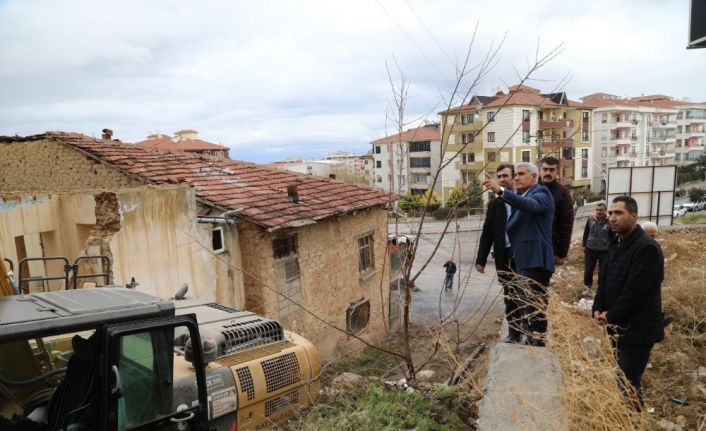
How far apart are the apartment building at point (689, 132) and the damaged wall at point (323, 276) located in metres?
73.4

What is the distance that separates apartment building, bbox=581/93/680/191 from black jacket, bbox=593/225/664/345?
54992mm

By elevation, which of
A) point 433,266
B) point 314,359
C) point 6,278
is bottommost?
point 433,266

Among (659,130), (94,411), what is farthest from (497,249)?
(659,130)

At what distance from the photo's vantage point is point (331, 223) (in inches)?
466

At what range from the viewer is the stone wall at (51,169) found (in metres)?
9.62

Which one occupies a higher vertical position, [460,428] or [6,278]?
[6,278]

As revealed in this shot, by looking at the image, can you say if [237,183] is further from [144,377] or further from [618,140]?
[618,140]

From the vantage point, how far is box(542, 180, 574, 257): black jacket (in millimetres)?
5242

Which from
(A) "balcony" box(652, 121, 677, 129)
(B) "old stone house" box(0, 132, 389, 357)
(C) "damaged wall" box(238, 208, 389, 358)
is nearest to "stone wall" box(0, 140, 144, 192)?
(B) "old stone house" box(0, 132, 389, 357)

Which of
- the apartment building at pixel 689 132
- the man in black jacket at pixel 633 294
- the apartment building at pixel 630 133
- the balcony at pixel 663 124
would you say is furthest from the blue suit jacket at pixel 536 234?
the apartment building at pixel 689 132

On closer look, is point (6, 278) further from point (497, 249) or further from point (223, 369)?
point (497, 249)

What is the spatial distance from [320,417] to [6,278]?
2851 mm

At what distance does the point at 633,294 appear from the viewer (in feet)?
11.6

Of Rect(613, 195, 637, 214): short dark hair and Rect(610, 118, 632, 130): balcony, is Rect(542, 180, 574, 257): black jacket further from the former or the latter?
Rect(610, 118, 632, 130): balcony
